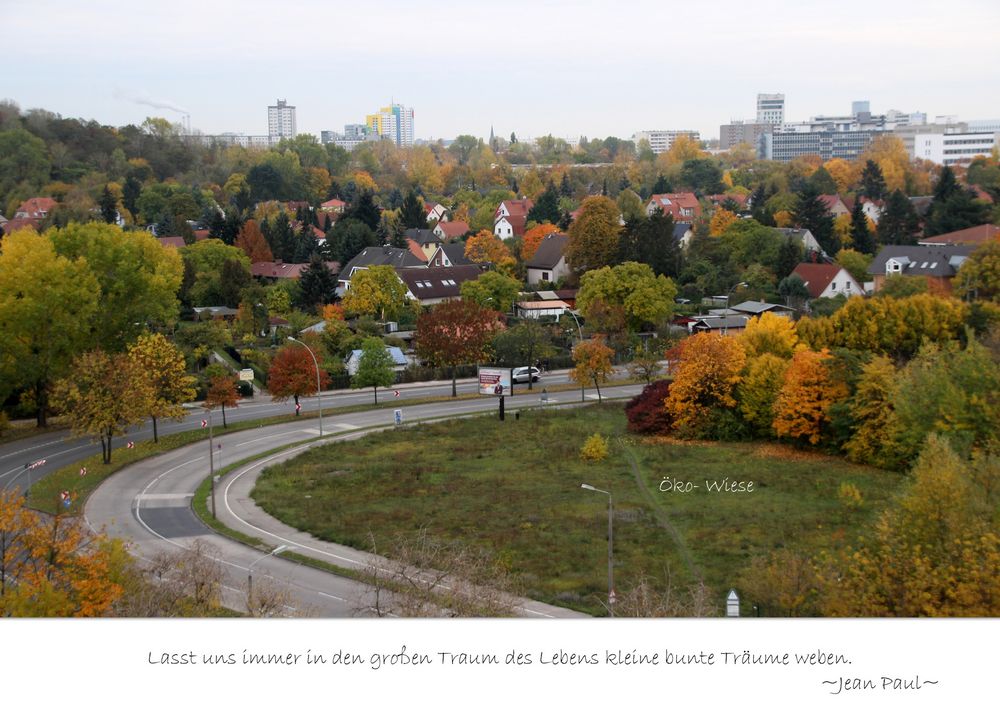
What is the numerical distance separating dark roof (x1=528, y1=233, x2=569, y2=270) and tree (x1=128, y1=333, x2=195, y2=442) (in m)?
23.4

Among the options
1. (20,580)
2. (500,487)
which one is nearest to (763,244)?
(500,487)

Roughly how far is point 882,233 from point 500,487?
112ft

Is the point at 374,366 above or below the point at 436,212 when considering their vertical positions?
below

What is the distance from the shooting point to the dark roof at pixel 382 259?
43.4 m

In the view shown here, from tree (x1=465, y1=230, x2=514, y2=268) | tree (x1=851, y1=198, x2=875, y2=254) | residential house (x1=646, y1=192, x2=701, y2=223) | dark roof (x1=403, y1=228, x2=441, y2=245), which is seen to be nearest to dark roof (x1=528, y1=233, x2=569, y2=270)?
tree (x1=465, y1=230, x2=514, y2=268)

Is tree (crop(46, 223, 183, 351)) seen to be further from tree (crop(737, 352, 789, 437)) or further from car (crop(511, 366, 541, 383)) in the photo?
tree (crop(737, 352, 789, 437))

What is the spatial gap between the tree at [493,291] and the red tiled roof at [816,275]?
1082 cm

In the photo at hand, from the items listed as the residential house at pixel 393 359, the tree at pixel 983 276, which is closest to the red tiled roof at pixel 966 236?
the tree at pixel 983 276

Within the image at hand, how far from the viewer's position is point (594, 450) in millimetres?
20359

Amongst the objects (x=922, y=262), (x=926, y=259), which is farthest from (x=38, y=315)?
(x=926, y=259)

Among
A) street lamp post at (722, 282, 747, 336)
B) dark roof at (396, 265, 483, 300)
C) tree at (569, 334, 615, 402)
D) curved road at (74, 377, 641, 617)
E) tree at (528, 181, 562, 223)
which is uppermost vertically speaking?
tree at (528, 181, 562, 223)

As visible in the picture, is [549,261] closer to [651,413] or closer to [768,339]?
[768,339]

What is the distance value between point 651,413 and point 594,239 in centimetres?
2037

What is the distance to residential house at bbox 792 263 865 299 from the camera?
3731 cm
